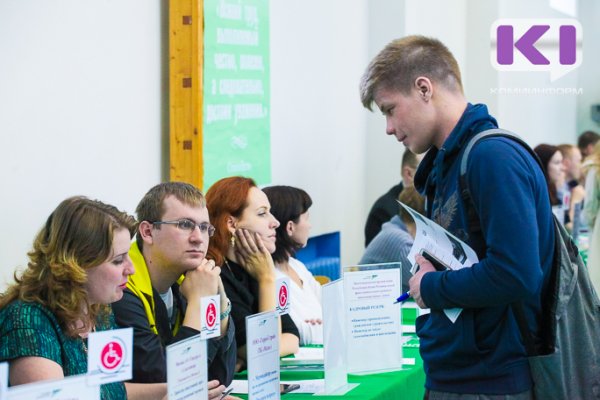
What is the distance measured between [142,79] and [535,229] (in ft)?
7.22

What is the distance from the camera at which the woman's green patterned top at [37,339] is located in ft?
6.61

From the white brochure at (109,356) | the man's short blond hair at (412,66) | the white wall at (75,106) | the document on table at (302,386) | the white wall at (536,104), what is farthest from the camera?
the white wall at (536,104)

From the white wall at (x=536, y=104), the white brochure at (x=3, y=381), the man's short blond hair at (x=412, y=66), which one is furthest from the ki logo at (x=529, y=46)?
the white brochure at (x=3, y=381)

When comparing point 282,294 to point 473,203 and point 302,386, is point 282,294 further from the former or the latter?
point 473,203

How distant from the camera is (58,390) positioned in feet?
5.31

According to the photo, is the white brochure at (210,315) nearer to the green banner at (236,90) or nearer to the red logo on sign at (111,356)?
the red logo on sign at (111,356)

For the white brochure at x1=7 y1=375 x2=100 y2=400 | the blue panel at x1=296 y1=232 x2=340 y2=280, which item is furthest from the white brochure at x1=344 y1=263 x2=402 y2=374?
the blue panel at x1=296 y1=232 x2=340 y2=280

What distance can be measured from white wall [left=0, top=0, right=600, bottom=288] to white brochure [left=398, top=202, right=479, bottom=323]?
142cm

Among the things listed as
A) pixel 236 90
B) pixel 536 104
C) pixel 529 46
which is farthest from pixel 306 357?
pixel 536 104

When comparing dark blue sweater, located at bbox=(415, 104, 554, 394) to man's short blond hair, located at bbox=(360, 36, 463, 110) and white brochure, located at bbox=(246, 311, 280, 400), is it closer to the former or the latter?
man's short blond hair, located at bbox=(360, 36, 463, 110)

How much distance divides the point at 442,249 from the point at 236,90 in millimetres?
2420

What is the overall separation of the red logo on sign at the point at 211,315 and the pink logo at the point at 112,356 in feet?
1.60

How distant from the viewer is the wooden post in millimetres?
3902

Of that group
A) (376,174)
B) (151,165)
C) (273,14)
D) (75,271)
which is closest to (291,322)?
(151,165)
